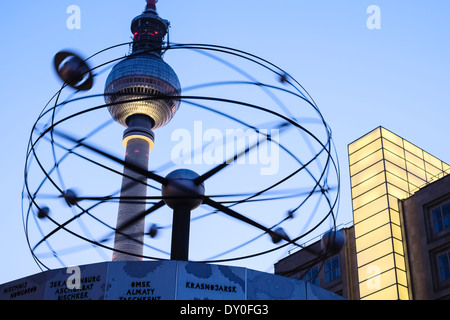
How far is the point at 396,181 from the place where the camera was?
5197cm

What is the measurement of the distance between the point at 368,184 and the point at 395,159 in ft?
10.6

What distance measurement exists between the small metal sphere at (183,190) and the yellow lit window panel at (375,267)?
33.4 m

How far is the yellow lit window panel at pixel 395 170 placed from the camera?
5241 cm

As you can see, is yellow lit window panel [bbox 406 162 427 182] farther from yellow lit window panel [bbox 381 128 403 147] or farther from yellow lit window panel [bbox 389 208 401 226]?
yellow lit window panel [bbox 389 208 401 226]

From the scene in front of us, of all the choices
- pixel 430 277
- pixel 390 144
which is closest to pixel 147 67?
pixel 390 144

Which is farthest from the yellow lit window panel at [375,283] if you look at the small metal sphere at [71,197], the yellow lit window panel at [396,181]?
the small metal sphere at [71,197]

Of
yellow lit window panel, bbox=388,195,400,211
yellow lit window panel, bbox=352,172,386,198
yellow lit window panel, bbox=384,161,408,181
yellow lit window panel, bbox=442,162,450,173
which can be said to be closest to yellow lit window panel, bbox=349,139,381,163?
yellow lit window panel, bbox=384,161,408,181

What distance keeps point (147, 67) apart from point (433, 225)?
192 ft

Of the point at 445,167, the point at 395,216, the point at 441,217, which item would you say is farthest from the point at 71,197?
the point at 445,167

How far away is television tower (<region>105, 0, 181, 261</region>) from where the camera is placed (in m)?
92.1

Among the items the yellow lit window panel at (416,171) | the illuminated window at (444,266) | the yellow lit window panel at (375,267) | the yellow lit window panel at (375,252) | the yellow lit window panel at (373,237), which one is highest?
the yellow lit window panel at (416,171)

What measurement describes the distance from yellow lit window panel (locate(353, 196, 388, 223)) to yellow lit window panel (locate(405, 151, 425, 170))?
627 centimetres

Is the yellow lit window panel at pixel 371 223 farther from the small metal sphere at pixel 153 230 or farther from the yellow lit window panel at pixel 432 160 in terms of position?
the small metal sphere at pixel 153 230
